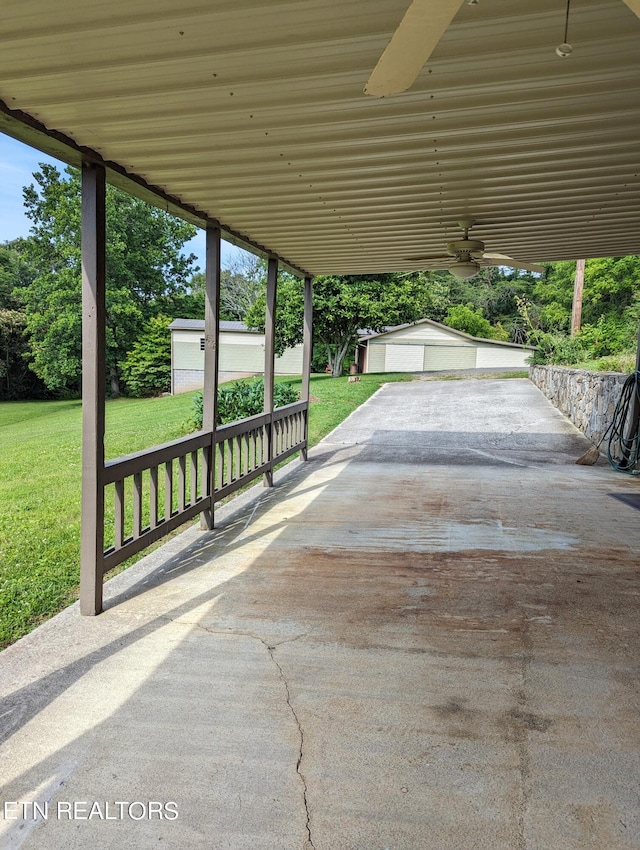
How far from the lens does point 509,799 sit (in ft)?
5.74

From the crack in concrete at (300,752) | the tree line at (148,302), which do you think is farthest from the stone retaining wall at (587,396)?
the crack in concrete at (300,752)

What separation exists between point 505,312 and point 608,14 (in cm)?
3468

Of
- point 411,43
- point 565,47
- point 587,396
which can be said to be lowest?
point 587,396

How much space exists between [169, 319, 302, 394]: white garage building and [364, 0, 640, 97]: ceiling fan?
22.5 m

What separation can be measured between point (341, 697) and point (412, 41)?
2188 millimetres

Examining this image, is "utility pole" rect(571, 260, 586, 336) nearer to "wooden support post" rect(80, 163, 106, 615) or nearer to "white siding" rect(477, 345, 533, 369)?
"white siding" rect(477, 345, 533, 369)

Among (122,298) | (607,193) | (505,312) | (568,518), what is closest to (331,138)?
(607,193)

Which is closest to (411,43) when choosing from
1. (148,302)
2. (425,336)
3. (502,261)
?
(502,261)

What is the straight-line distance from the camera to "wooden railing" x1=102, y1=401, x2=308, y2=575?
3.29 m

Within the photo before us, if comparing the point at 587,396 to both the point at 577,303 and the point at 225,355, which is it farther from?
the point at 225,355

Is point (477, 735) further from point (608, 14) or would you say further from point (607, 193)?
point (607, 193)

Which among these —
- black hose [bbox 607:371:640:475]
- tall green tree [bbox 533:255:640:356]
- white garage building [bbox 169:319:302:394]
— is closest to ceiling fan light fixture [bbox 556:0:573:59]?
black hose [bbox 607:371:640:475]

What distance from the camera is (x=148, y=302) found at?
95.8 feet

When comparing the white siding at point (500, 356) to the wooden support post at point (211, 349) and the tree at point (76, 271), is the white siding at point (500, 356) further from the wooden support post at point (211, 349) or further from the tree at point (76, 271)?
the wooden support post at point (211, 349)
